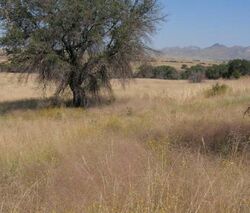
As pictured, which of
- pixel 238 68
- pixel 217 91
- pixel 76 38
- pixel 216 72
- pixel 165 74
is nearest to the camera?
pixel 76 38

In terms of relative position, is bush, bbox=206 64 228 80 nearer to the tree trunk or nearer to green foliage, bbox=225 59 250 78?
green foliage, bbox=225 59 250 78

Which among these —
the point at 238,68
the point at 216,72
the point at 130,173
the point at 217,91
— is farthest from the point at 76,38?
the point at 216,72

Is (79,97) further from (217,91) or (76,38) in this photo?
(217,91)

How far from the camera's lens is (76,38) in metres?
24.0

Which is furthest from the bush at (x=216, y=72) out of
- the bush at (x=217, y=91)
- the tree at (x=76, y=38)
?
the tree at (x=76, y=38)

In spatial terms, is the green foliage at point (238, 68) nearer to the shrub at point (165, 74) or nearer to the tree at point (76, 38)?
the shrub at point (165, 74)

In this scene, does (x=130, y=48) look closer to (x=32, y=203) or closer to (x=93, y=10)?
(x=93, y=10)

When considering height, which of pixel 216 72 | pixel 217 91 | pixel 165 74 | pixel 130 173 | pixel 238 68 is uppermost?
pixel 130 173

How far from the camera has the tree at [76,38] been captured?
2325 centimetres

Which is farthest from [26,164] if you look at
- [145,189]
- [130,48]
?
[130,48]

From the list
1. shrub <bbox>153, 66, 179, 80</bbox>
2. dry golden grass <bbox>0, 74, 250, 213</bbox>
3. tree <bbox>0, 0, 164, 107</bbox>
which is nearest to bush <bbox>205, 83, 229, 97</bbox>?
tree <bbox>0, 0, 164, 107</bbox>

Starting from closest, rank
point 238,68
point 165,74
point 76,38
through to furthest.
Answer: point 76,38 < point 238,68 < point 165,74

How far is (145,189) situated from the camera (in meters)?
5.52

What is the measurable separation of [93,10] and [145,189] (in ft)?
61.5
